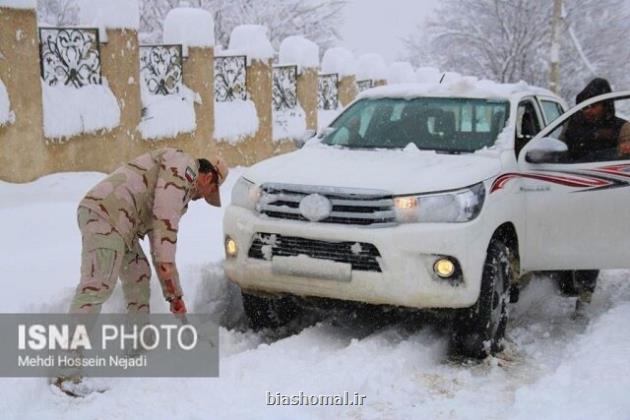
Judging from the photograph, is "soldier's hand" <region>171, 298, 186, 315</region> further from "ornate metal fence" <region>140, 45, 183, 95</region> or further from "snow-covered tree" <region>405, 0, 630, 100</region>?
"snow-covered tree" <region>405, 0, 630, 100</region>

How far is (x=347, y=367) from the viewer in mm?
4211

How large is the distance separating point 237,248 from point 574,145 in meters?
2.72

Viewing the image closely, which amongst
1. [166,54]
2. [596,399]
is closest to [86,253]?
[596,399]

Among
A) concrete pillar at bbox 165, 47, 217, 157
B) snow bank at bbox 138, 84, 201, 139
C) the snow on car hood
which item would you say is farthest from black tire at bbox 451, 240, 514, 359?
concrete pillar at bbox 165, 47, 217, 157

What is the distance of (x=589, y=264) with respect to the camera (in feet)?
17.0

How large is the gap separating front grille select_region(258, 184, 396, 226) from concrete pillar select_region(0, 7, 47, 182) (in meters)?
4.15

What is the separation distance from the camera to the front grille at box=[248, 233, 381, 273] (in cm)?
430

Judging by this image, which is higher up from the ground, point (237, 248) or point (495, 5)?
point (495, 5)

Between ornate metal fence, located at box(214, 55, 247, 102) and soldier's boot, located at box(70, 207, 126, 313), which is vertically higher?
ornate metal fence, located at box(214, 55, 247, 102)

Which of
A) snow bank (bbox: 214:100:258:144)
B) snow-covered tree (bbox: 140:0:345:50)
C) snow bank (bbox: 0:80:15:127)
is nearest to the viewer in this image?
snow bank (bbox: 0:80:15:127)

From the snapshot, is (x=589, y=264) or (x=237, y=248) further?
(x=589, y=264)

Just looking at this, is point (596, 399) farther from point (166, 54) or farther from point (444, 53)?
point (444, 53)

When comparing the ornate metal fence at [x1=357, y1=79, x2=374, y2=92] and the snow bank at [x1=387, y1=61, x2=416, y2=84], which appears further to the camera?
the snow bank at [x1=387, y1=61, x2=416, y2=84]

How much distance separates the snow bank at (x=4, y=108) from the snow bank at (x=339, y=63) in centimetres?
1006
